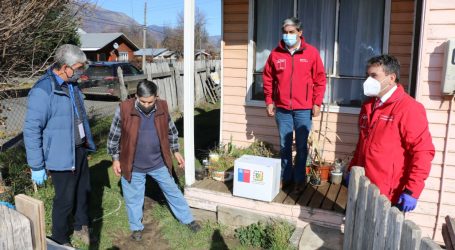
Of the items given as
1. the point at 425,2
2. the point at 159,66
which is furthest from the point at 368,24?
the point at 159,66

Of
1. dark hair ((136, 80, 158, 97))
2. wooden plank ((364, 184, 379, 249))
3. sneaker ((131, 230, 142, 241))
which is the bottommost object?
sneaker ((131, 230, 142, 241))

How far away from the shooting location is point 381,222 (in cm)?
198

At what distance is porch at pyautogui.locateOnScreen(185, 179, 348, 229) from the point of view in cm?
423

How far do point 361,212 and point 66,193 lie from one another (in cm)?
276

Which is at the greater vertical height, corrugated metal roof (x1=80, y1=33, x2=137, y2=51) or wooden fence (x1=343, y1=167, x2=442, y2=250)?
corrugated metal roof (x1=80, y1=33, x2=137, y2=51)

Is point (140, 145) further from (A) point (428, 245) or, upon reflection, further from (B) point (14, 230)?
(A) point (428, 245)

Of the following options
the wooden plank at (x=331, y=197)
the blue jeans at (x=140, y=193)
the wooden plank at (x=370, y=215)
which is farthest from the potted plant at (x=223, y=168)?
the wooden plank at (x=370, y=215)

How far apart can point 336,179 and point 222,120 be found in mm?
2122

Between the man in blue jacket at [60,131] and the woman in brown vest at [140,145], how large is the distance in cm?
36

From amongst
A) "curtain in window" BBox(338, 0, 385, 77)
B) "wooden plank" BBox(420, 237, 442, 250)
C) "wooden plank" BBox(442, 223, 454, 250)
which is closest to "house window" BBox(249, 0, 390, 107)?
"curtain in window" BBox(338, 0, 385, 77)

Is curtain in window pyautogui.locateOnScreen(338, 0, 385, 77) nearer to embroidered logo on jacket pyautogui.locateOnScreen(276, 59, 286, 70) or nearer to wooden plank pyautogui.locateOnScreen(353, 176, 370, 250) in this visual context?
embroidered logo on jacket pyautogui.locateOnScreen(276, 59, 286, 70)

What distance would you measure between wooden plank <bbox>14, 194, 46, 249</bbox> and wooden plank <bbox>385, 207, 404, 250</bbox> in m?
1.46

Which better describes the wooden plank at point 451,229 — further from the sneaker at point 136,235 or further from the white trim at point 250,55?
the white trim at point 250,55

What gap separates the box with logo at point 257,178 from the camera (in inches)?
173
